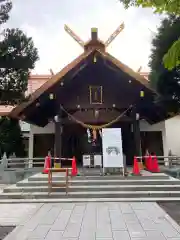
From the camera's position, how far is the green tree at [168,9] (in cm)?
238

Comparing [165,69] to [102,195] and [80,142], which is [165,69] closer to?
[102,195]

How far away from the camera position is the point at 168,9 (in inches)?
116

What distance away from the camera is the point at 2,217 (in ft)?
18.6

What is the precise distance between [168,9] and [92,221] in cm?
450

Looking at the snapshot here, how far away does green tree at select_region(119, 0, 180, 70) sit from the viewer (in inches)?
93.7

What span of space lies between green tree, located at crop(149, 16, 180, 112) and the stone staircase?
9.80ft

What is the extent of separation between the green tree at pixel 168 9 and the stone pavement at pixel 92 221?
3.26 m

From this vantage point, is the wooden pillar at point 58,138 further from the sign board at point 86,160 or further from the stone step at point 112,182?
the stone step at point 112,182

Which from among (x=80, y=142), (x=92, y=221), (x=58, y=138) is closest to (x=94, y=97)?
(x=58, y=138)

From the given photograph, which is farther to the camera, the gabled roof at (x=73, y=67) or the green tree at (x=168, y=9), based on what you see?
the gabled roof at (x=73, y=67)

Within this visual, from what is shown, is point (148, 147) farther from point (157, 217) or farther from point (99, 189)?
point (157, 217)

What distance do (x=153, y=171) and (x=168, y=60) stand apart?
8562 millimetres

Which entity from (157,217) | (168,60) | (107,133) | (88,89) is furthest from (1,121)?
(168,60)

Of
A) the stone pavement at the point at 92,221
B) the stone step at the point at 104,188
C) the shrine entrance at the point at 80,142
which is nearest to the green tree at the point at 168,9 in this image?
the stone pavement at the point at 92,221
